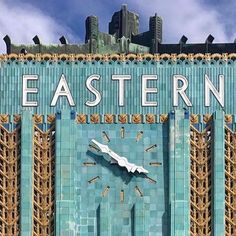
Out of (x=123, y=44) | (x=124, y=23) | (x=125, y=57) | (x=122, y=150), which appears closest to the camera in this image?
(x=122, y=150)

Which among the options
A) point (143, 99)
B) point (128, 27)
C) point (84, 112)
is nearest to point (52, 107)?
point (84, 112)

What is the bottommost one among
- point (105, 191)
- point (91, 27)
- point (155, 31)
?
point (105, 191)

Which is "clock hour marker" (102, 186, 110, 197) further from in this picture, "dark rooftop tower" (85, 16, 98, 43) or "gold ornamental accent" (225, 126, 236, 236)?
"dark rooftop tower" (85, 16, 98, 43)

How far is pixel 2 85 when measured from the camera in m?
52.7

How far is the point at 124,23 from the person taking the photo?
6769 cm

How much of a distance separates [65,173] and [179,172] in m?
7.33

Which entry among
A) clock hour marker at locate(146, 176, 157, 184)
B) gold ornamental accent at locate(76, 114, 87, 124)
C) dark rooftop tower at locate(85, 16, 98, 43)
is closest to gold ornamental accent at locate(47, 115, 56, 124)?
gold ornamental accent at locate(76, 114, 87, 124)

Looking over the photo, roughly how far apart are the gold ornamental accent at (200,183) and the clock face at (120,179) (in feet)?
6.72

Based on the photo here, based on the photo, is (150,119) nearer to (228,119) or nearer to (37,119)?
(228,119)

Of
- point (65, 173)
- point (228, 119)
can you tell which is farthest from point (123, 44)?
point (65, 173)

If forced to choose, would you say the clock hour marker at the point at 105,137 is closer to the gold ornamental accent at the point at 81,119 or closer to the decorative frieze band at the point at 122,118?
the decorative frieze band at the point at 122,118

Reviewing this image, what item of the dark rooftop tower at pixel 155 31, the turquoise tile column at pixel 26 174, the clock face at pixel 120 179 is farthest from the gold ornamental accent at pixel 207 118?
the dark rooftop tower at pixel 155 31

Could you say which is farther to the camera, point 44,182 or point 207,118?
point 207,118

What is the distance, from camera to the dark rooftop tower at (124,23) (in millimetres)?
67625
